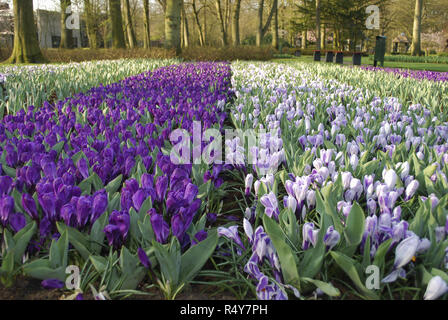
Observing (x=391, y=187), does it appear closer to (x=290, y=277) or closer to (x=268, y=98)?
(x=290, y=277)

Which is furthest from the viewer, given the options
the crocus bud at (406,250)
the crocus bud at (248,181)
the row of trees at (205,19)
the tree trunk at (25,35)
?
the row of trees at (205,19)

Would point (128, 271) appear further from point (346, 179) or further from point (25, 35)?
point (25, 35)

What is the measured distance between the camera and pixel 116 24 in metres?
21.4

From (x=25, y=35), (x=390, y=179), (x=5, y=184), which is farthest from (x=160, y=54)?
(x=390, y=179)

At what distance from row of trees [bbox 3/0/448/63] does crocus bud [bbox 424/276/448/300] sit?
18457mm

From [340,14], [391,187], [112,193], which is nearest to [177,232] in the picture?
[112,193]

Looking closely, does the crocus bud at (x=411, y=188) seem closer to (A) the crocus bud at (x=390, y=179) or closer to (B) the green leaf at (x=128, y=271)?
(A) the crocus bud at (x=390, y=179)

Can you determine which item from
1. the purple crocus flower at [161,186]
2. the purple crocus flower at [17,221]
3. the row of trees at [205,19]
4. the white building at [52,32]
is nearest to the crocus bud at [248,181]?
the purple crocus flower at [161,186]

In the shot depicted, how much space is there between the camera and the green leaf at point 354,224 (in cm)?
156

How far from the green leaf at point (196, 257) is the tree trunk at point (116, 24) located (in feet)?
71.1

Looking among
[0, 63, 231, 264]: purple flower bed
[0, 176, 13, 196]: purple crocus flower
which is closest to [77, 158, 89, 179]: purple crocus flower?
[0, 63, 231, 264]: purple flower bed

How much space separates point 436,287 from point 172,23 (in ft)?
62.8

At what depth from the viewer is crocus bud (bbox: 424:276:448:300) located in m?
1.22

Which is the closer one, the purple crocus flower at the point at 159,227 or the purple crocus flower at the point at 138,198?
the purple crocus flower at the point at 159,227
